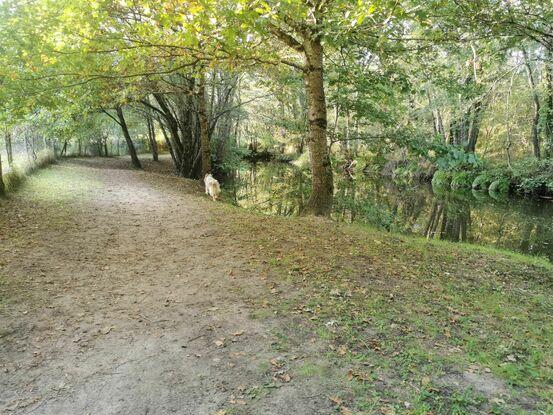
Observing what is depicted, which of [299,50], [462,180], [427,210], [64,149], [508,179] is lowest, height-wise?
[427,210]

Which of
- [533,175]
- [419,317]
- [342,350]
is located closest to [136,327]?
[342,350]

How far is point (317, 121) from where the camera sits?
9.62 metres

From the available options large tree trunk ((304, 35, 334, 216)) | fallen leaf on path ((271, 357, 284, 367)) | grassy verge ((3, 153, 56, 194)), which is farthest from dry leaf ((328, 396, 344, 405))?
grassy verge ((3, 153, 56, 194))

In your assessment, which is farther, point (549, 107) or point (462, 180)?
point (462, 180)

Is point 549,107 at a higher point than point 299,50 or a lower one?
higher

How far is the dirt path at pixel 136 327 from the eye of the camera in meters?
3.72

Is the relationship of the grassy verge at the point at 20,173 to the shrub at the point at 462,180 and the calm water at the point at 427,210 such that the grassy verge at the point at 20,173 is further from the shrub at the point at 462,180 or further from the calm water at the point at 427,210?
the shrub at the point at 462,180

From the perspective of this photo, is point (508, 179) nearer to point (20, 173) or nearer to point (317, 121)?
point (317, 121)

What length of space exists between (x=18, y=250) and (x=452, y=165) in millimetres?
8208

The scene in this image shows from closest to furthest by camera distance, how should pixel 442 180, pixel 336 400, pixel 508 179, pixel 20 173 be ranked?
pixel 336 400
pixel 20 173
pixel 508 179
pixel 442 180

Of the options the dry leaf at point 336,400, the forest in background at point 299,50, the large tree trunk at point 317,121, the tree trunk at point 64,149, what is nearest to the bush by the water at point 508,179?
the forest in background at point 299,50

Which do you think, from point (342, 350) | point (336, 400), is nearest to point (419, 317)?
point (342, 350)

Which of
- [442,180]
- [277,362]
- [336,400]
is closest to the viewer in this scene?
[336,400]

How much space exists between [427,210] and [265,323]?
1682cm
